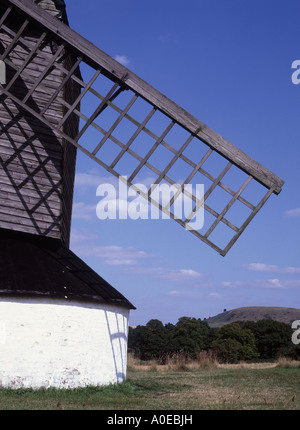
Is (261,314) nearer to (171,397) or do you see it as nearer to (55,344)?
(171,397)

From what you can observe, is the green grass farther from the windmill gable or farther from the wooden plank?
the wooden plank

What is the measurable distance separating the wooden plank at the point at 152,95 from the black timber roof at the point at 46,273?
4.35 metres

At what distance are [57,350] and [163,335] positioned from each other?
3230 centimetres

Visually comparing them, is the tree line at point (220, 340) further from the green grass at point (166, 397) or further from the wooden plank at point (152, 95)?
the wooden plank at point (152, 95)

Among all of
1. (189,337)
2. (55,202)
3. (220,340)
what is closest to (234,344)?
(220,340)

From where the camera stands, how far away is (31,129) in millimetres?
13578

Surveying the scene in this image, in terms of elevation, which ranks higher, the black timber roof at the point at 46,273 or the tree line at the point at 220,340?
the black timber roof at the point at 46,273

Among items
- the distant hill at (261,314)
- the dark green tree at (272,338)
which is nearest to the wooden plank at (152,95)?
the dark green tree at (272,338)

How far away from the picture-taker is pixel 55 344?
11.6 m

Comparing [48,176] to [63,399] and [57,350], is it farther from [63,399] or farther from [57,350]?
[63,399]

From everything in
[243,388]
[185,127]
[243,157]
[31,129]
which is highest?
[31,129]

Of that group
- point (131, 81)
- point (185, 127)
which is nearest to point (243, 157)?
point (185, 127)

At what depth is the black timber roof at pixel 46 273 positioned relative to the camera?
11586mm
